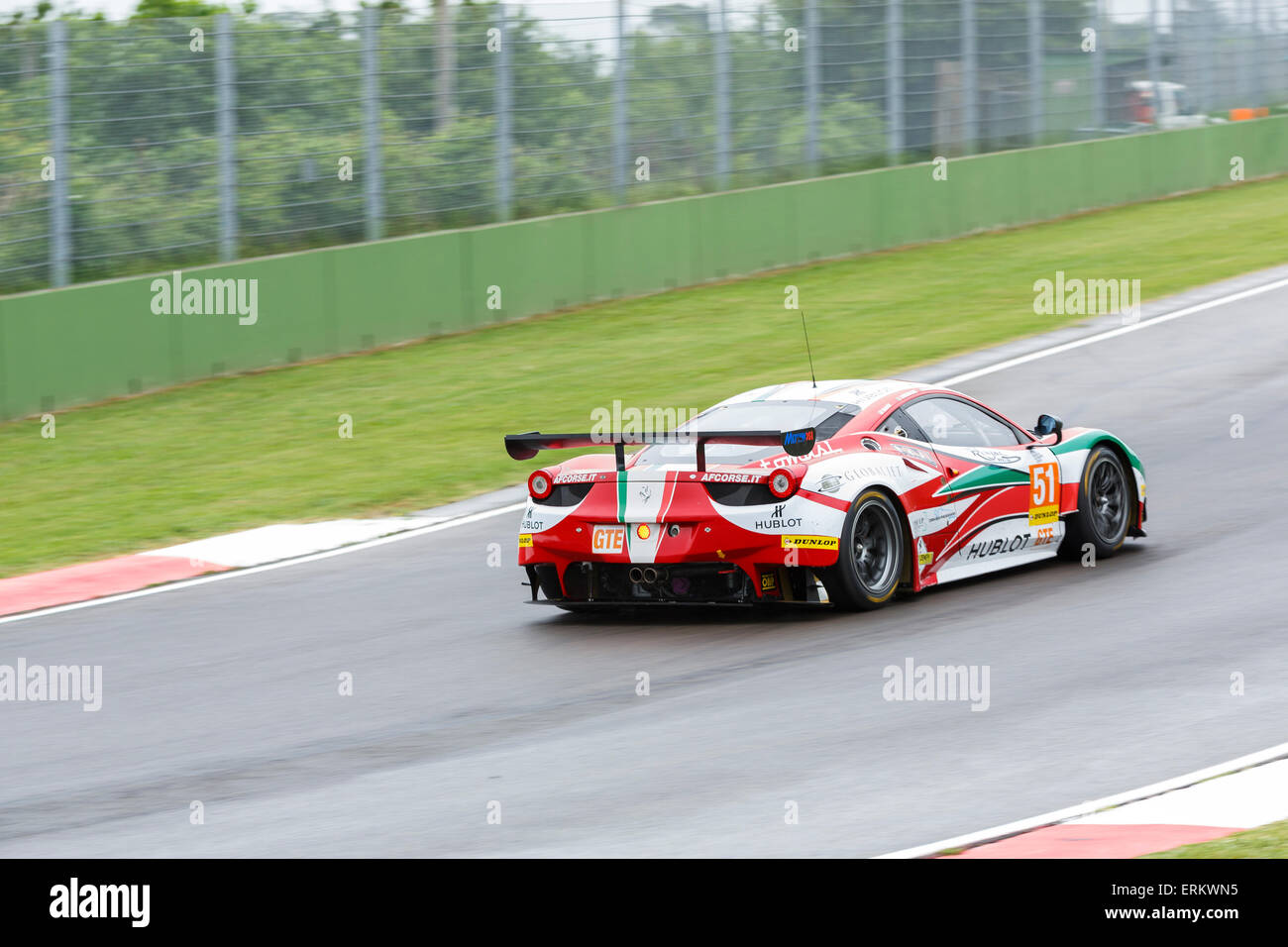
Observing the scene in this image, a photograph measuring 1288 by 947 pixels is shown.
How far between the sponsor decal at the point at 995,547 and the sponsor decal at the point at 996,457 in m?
0.46

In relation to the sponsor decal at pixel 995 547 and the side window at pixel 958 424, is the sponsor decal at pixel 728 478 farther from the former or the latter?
the sponsor decal at pixel 995 547

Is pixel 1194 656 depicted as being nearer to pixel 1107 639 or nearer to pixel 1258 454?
pixel 1107 639

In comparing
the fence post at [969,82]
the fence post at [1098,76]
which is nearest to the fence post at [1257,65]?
the fence post at [1098,76]

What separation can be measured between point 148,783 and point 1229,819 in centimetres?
448

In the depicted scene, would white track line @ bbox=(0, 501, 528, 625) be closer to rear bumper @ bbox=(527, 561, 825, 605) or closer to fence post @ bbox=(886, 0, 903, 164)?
rear bumper @ bbox=(527, 561, 825, 605)

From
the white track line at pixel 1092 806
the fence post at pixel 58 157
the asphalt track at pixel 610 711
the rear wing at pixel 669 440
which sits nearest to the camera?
the white track line at pixel 1092 806

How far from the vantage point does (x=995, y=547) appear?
38.6 feet

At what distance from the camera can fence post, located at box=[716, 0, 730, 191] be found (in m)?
25.9

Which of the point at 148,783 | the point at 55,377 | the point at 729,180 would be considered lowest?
the point at 148,783

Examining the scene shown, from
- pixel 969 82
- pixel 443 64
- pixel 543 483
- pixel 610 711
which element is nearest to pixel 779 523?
pixel 543 483

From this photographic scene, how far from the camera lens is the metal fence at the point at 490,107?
19734mm

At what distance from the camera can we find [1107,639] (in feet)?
33.3
